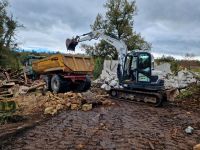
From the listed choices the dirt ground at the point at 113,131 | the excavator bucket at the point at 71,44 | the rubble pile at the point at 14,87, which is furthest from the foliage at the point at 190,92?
the rubble pile at the point at 14,87

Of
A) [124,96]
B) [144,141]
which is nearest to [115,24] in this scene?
[124,96]

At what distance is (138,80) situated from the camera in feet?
54.5

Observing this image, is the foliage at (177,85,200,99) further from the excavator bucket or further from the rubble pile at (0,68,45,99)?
the rubble pile at (0,68,45,99)

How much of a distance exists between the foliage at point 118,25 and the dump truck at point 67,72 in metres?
18.4

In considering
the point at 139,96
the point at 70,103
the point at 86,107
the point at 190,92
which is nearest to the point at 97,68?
the point at 190,92

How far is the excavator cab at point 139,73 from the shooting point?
52.5 feet

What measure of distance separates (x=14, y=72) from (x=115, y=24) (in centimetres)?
1618

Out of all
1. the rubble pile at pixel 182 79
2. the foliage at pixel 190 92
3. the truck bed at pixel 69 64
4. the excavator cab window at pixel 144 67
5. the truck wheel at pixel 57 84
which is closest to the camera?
the excavator cab window at pixel 144 67

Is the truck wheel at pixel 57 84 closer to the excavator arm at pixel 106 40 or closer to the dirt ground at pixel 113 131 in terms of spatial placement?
the excavator arm at pixel 106 40

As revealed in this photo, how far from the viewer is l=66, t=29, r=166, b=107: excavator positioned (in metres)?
15.7

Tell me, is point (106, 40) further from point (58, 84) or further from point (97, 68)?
point (97, 68)

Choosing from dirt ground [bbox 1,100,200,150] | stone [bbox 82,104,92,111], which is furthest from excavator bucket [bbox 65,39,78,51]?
dirt ground [bbox 1,100,200,150]

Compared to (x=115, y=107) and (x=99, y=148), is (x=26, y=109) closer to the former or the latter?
(x=115, y=107)

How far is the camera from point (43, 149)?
7.69m
